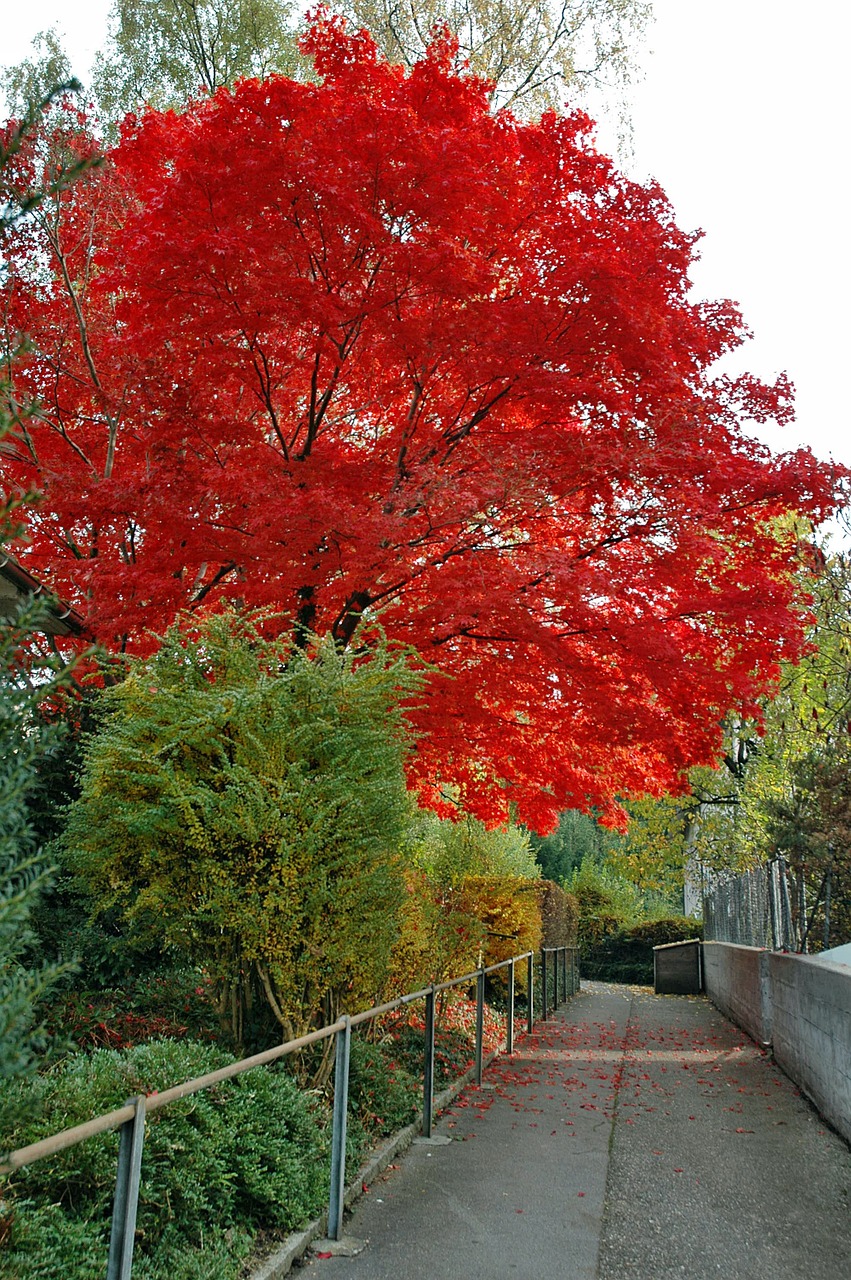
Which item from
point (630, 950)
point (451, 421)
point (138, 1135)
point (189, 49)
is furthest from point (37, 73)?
point (630, 950)

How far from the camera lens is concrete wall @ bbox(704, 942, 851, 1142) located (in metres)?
7.41

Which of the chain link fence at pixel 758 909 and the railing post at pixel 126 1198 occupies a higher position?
the chain link fence at pixel 758 909

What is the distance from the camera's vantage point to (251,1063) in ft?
13.0

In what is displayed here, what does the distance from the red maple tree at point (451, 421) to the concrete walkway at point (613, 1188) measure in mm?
3243

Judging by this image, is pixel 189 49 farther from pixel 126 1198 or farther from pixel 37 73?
pixel 126 1198

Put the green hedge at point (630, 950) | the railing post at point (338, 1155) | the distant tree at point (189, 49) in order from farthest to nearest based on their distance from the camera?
the green hedge at point (630, 950) < the distant tree at point (189, 49) < the railing post at point (338, 1155)

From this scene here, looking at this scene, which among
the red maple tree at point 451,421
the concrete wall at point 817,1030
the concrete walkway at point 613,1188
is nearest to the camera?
the concrete walkway at point 613,1188

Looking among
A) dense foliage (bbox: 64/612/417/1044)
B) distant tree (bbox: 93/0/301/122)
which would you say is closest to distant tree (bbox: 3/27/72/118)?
distant tree (bbox: 93/0/301/122)

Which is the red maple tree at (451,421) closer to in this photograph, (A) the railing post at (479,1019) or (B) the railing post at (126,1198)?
(A) the railing post at (479,1019)

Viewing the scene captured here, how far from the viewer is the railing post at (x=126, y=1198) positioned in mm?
2982

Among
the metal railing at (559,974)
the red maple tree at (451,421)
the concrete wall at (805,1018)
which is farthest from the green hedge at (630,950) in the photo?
the red maple tree at (451,421)

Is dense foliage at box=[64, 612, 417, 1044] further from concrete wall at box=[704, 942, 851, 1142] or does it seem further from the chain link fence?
the chain link fence

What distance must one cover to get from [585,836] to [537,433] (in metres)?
41.3

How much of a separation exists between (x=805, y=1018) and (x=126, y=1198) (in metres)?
7.72
